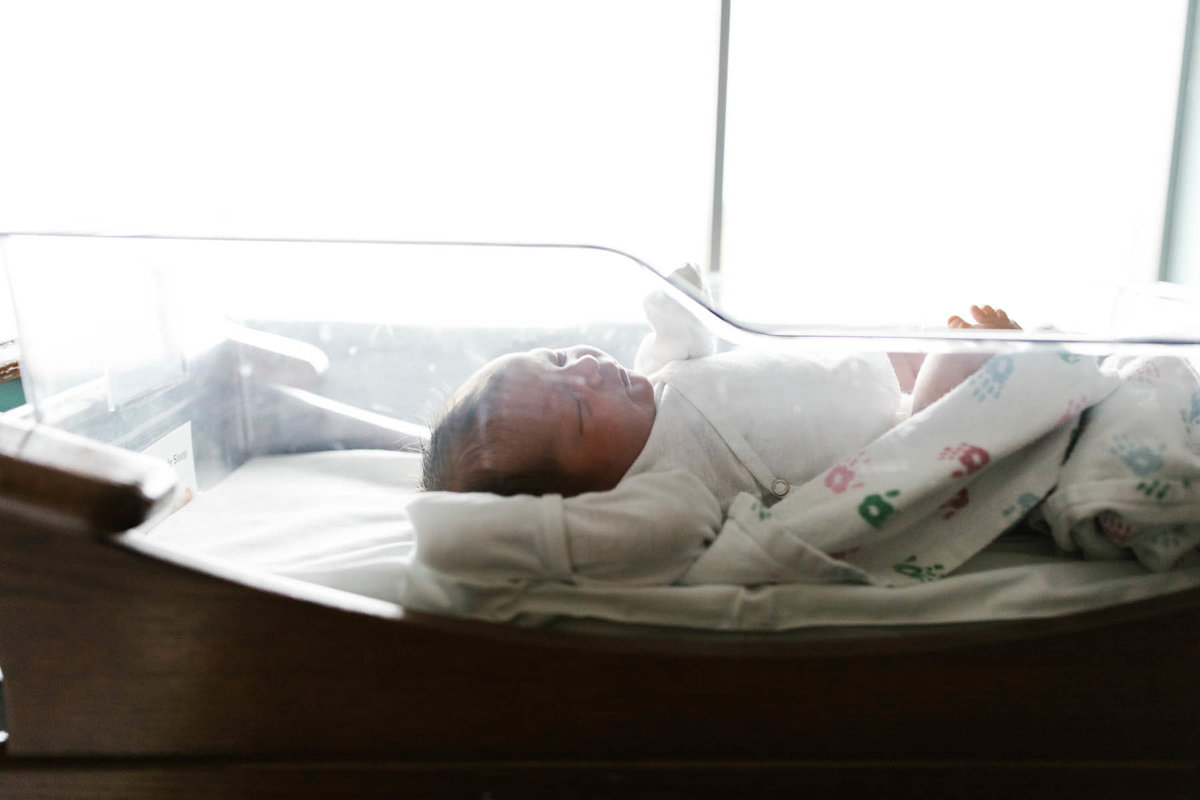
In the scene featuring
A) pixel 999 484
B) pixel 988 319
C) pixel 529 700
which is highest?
pixel 988 319

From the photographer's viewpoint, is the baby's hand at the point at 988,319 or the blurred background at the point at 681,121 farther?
the blurred background at the point at 681,121

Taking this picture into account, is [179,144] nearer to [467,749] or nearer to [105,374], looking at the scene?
[105,374]

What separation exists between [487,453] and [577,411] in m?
0.10

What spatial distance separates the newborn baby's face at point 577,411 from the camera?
780 mm

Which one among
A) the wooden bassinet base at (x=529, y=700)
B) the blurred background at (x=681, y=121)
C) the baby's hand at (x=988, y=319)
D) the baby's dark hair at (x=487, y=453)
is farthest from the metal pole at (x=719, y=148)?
the wooden bassinet base at (x=529, y=700)

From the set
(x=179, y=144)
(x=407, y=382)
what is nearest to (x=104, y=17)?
(x=179, y=144)

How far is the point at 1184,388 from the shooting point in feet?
2.40

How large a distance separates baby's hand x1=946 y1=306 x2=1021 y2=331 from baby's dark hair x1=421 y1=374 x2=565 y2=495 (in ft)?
1.58

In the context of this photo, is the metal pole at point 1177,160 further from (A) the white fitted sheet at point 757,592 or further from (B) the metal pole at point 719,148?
(A) the white fitted sheet at point 757,592

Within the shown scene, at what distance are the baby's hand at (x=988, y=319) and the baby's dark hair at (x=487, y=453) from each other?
481mm

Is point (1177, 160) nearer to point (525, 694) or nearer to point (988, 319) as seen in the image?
point (988, 319)

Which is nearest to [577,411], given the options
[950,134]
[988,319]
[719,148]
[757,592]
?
[757,592]

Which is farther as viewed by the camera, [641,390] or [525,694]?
[641,390]

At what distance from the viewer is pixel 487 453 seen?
786 mm
